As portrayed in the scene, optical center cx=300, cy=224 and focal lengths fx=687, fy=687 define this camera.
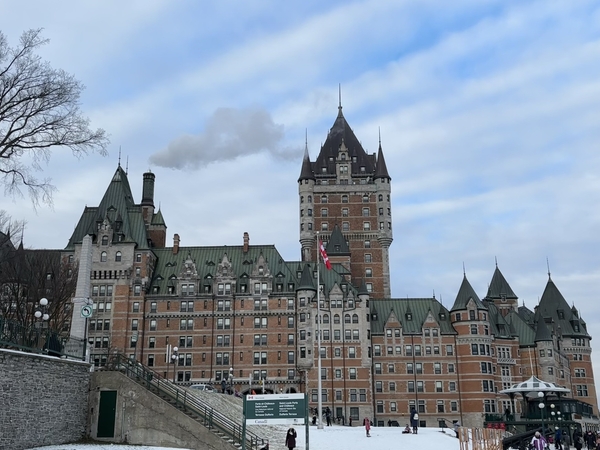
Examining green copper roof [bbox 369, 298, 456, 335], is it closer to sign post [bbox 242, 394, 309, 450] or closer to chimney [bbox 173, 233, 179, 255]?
chimney [bbox 173, 233, 179, 255]

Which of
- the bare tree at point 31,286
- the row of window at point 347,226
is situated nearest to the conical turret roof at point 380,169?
the row of window at point 347,226

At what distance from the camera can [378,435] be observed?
48125 millimetres

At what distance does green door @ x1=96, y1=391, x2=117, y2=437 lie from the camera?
37031 mm

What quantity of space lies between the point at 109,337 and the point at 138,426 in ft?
168

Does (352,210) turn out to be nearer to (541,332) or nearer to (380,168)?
(380,168)

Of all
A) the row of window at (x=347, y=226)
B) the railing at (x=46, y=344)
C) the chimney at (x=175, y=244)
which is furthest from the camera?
the row of window at (x=347, y=226)

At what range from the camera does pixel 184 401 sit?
123 feet

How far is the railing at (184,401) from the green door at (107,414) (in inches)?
64.6

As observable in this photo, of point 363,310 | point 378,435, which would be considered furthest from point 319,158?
point 378,435

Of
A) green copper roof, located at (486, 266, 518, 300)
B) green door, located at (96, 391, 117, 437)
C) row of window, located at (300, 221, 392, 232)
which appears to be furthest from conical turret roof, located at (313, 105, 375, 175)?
green door, located at (96, 391, 117, 437)

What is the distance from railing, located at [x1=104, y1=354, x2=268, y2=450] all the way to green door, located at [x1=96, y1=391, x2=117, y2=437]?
64.6 inches

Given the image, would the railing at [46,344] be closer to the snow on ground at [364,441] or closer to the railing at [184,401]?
the railing at [184,401]

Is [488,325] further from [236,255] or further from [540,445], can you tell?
[540,445]

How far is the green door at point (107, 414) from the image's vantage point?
121 ft
